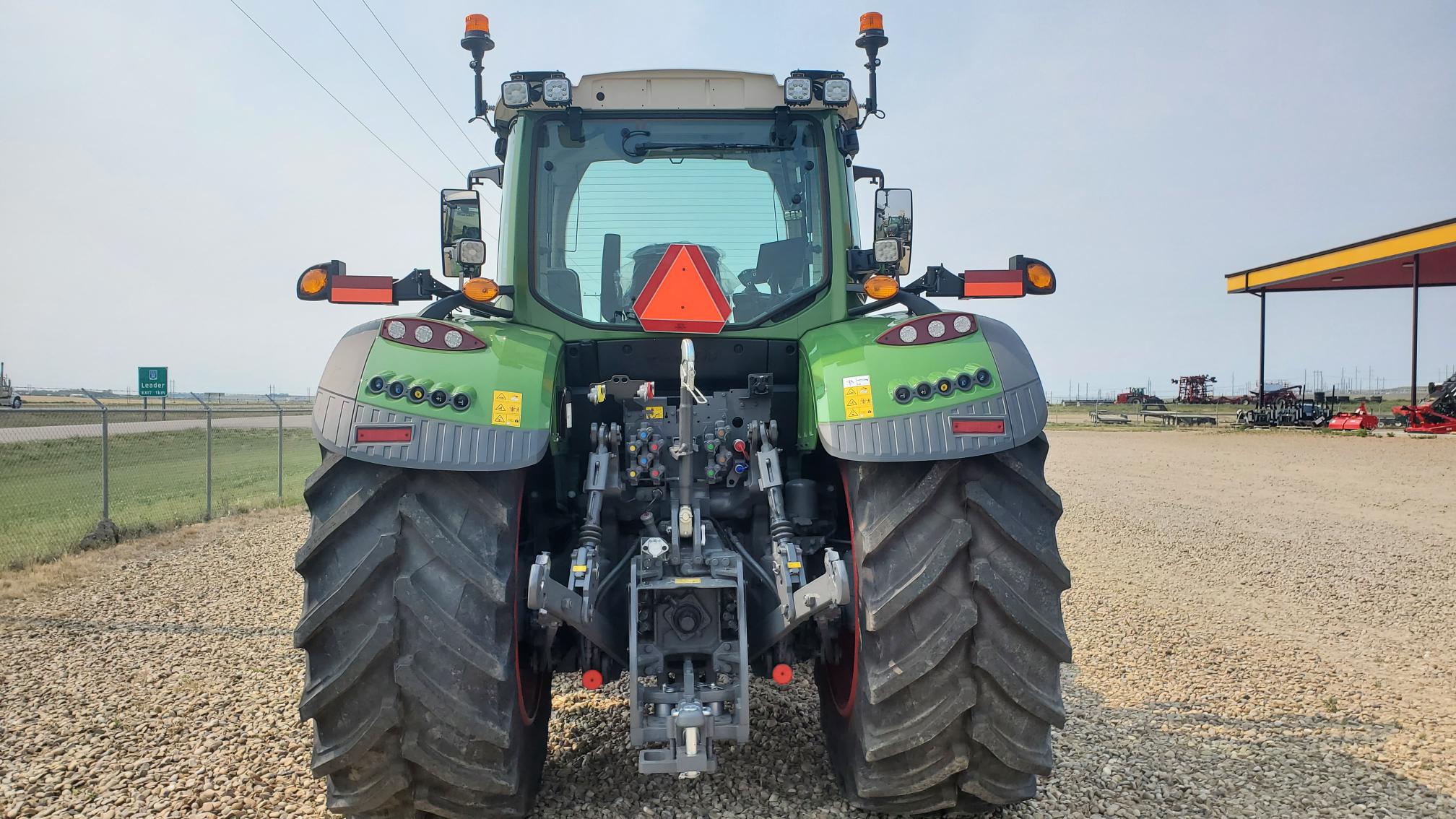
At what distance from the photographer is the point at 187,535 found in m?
9.78

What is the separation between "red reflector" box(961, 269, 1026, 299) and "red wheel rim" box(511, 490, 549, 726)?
192cm

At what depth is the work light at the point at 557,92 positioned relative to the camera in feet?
11.4

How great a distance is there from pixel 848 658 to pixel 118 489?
44.8 feet

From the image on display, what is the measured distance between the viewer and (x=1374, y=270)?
2644 centimetres

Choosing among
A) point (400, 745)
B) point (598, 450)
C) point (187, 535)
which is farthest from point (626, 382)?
point (187, 535)

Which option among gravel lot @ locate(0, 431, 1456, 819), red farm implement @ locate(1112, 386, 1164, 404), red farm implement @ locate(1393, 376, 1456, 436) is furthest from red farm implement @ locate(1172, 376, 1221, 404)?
gravel lot @ locate(0, 431, 1456, 819)

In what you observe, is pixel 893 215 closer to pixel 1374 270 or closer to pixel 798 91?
pixel 798 91

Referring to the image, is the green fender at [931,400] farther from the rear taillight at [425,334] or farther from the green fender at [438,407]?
the rear taillight at [425,334]

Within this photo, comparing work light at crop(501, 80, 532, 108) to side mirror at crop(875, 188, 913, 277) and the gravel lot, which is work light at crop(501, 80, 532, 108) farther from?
the gravel lot

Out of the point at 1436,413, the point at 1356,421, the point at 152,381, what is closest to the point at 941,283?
the point at 152,381

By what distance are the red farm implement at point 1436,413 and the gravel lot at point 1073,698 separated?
66.7ft

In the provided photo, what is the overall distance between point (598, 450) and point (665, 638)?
70cm

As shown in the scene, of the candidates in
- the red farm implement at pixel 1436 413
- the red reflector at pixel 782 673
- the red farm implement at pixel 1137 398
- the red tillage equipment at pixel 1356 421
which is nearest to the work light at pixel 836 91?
the red reflector at pixel 782 673

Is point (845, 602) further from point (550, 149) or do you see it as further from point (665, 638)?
point (550, 149)
